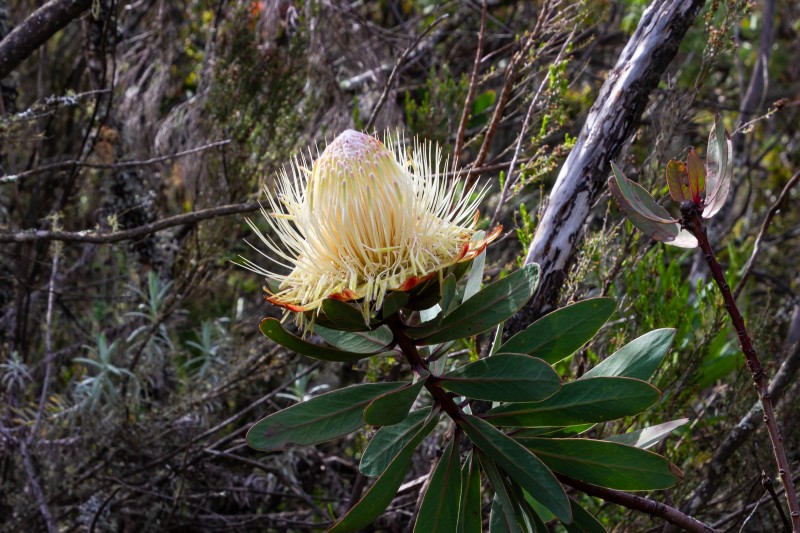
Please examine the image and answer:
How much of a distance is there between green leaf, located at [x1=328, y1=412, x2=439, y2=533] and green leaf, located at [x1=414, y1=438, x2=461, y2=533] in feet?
0.18

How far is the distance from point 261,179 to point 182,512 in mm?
1360

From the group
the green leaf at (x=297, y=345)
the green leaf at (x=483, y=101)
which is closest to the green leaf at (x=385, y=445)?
the green leaf at (x=297, y=345)

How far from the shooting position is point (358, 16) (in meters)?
3.78

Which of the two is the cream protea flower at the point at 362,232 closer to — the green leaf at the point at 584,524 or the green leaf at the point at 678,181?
the green leaf at the point at 678,181

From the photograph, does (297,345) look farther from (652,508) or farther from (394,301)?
(652,508)

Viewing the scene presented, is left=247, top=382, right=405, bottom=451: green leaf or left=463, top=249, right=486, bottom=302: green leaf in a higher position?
left=463, top=249, right=486, bottom=302: green leaf

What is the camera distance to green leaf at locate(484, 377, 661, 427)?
111 cm

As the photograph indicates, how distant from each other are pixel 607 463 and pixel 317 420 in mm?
464

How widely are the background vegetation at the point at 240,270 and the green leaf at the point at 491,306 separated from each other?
0.67 meters

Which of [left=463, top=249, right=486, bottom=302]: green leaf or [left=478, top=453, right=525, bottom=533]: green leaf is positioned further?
[left=463, top=249, right=486, bottom=302]: green leaf

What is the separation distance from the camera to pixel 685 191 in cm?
117

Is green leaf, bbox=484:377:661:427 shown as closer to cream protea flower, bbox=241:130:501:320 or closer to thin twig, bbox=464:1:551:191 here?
cream protea flower, bbox=241:130:501:320

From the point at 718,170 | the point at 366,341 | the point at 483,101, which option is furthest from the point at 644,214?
the point at 483,101

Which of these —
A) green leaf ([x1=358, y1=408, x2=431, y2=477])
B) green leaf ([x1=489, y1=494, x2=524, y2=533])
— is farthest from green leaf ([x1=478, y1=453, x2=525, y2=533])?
green leaf ([x1=358, y1=408, x2=431, y2=477])
